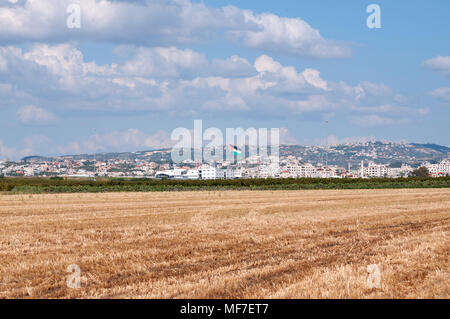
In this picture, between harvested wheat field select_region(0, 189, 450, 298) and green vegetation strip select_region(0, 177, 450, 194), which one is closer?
harvested wheat field select_region(0, 189, 450, 298)

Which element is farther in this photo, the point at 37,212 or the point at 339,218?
the point at 37,212

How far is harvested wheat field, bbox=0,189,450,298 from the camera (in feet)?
33.2

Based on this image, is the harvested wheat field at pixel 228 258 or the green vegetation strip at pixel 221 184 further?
the green vegetation strip at pixel 221 184

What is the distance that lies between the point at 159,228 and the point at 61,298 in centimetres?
1124

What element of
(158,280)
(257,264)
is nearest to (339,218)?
(257,264)

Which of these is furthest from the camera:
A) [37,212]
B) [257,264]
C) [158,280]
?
[37,212]

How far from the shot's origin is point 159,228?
21000 millimetres

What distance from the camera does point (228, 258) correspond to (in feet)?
45.5

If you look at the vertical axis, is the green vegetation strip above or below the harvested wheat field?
below

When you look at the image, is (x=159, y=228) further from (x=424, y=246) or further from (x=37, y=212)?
(x=37, y=212)

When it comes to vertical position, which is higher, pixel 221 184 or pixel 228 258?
pixel 228 258

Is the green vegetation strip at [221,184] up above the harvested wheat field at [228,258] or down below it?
below

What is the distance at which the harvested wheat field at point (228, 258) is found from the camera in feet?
33.2
